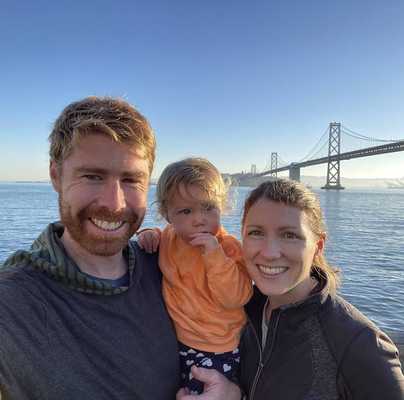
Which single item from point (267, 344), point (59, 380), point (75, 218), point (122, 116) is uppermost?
point (122, 116)

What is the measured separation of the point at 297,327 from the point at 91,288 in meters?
0.81

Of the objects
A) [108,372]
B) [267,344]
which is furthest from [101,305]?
[267,344]

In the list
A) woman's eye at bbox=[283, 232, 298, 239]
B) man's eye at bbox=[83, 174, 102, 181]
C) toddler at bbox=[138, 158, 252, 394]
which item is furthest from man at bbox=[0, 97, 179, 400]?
woman's eye at bbox=[283, 232, 298, 239]

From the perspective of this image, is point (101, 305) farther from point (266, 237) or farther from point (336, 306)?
point (336, 306)

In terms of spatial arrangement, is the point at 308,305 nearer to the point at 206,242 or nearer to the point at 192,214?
the point at 206,242

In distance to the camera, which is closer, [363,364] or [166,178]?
[363,364]

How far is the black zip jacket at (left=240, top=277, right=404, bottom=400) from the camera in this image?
1.12 m

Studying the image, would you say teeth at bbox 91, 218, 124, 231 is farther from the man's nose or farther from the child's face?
the child's face

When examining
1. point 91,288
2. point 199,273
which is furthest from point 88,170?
point 199,273

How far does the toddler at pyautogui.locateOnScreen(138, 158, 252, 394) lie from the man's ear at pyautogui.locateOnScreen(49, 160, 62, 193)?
526 millimetres

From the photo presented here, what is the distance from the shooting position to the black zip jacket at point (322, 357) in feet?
3.67

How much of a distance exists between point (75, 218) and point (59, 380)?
0.53 metres

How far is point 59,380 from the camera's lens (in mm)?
981

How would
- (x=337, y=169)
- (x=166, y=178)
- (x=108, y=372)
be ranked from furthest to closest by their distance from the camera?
1. (x=337, y=169)
2. (x=166, y=178)
3. (x=108, y=372)
